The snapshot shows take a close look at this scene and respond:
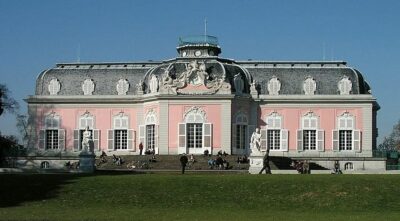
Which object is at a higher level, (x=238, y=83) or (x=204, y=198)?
(x=238, y=83)

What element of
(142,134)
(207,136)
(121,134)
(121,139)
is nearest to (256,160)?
(207,136)

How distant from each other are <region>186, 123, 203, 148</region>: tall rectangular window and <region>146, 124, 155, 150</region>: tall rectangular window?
2976 mm

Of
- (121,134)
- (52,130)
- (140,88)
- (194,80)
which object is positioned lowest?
(121,134)

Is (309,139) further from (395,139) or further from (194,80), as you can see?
(395,139)

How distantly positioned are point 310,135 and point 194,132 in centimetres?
962

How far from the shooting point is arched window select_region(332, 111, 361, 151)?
220ft

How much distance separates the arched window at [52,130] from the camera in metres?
69.0

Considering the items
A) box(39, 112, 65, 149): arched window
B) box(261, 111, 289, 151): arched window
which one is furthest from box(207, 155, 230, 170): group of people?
box(39, 112, 65, 149): arched window

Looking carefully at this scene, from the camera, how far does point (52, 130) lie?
227ft

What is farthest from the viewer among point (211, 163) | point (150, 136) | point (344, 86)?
point (344, 86)

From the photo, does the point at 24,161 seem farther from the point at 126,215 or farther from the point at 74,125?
the point at 126,215

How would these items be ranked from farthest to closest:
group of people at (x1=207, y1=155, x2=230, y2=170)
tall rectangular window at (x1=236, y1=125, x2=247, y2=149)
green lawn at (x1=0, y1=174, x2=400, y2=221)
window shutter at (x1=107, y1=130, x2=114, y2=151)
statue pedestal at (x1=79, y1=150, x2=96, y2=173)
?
1. window shutter at (x1=107, y1=130, x2=114, y2=151)
2. tall rectangular window at (x1=236, y1=125, x2=247, y2=149)
3. group of people at (x1=207, y1=155, x2=230, y2=170)
4. statue pedestal at (x1=79, y1=150, x2=96, y2=173)
5. green lawn at (x1=0, y1=174, x2=400, y2=221)

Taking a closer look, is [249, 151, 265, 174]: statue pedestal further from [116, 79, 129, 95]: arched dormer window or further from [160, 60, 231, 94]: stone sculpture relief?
[116, 79, 129, 95]: arched dormer window

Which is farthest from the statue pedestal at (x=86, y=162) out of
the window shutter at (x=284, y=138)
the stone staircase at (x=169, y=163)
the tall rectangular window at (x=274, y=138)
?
the window shutter at (x=284, y=138)
